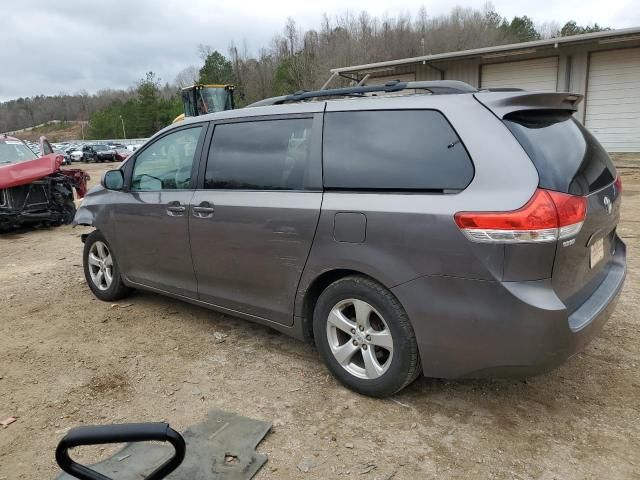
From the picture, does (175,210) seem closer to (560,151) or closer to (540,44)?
(560,151)

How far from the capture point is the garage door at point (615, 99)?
57.5 feet

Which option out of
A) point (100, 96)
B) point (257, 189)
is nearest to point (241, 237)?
point (257, 189)

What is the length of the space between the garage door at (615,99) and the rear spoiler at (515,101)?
17.9 meters

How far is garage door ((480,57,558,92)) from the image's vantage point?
61.5 ft

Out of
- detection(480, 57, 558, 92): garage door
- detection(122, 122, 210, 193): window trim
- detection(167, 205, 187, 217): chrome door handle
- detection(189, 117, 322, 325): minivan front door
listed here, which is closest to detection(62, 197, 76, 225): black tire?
detection(122, 122, 210, 193): window trim

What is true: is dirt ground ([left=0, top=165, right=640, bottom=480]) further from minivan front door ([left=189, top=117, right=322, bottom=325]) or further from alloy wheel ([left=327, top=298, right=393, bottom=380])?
minivan front door ([left=189, top=117, right=322, bottom=325])

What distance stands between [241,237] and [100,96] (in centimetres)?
14765

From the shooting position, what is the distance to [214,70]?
72250mm

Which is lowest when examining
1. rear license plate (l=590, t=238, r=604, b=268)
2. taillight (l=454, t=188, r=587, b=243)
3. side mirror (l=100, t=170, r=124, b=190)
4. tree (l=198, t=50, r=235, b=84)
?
rear license plate (l=590, t=238, r=604, b=268)

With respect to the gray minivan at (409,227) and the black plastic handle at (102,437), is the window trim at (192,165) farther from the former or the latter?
the black plastic handle at (102,437)

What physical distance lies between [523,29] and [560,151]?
74.2 metres

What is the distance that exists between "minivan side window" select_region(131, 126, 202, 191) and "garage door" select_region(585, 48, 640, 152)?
59.6 feet

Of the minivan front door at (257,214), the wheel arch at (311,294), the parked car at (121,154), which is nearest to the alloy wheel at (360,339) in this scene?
the wheel arch at (311,294)

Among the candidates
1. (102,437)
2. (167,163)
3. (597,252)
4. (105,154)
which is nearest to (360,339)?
(597,252)
